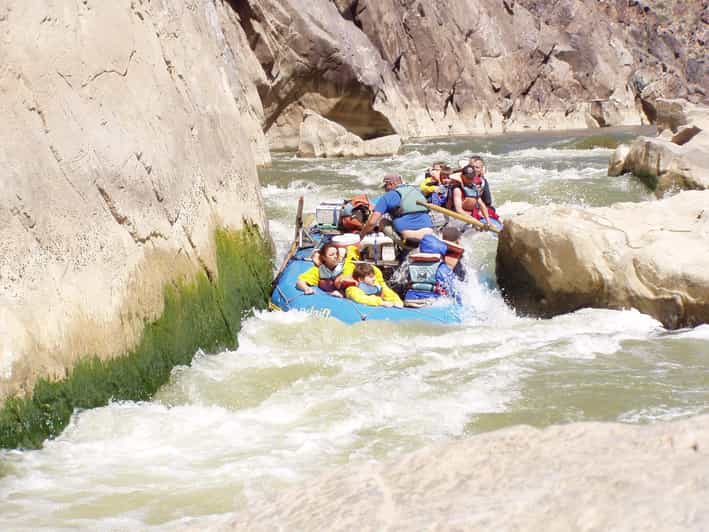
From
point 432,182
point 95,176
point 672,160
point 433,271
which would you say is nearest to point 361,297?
point 433,271

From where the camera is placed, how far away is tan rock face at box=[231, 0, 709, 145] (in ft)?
85.3

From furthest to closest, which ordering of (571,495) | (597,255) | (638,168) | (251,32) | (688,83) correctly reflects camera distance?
(688,83) → (251,32) → (638,168) → (597,255) → (571,495)

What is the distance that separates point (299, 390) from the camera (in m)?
5.21

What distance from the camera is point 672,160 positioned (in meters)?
12.8

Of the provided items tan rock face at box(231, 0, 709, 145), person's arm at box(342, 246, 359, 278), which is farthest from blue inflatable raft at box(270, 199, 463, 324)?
tan rock face at box(231, 0, 709, 145)

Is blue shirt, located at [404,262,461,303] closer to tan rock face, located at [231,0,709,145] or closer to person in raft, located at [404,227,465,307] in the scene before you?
person in raft, located at [404,227,465,307]

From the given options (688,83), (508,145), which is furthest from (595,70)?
(508,145)

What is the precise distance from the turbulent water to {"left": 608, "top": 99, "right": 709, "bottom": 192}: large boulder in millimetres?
6041

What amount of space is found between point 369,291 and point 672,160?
7365mm

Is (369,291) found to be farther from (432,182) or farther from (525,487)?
(525,487)

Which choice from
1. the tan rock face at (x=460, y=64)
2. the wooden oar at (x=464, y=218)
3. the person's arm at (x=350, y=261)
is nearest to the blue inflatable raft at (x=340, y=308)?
the person's arm at (x=350, y=261)

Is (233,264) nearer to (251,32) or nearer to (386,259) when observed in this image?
(386,259)

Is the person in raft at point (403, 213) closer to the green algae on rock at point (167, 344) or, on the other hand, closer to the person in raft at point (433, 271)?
the person in raft at point (433, 271)

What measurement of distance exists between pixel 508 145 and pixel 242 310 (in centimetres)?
2315
